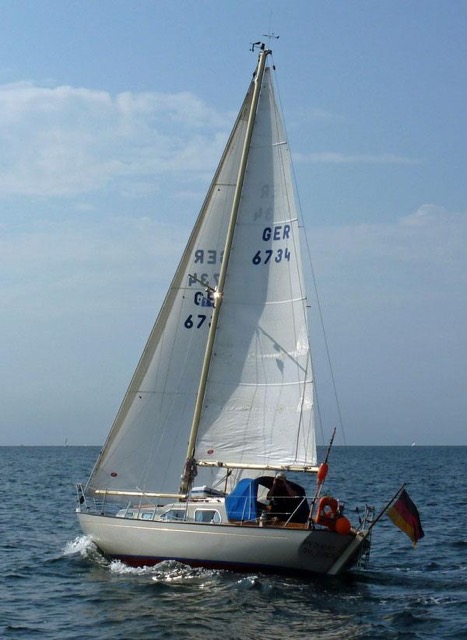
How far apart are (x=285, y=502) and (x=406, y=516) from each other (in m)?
2.81

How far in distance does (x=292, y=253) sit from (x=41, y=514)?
18785 mm

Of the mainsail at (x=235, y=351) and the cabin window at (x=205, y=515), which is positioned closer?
the cabin window at (x=205, y=515)

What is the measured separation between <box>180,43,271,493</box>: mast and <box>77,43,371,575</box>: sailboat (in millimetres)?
31

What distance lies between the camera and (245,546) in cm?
2178

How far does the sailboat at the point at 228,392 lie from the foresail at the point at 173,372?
0.09 ft

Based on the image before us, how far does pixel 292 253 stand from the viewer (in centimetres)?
2439

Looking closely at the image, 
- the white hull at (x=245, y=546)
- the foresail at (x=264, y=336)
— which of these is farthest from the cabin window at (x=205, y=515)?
the foresail at (x=264, y=336)

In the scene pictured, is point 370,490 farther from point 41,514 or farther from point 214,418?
point 214,418

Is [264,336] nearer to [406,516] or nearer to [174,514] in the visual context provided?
[174,514]

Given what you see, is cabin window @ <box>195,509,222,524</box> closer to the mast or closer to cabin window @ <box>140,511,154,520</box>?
the mast

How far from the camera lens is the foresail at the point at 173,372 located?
24891 mm

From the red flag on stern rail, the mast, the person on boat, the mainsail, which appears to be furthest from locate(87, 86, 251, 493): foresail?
the red flag on stern rail

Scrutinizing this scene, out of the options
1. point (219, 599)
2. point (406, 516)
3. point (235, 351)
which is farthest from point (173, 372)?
point (406, 516)

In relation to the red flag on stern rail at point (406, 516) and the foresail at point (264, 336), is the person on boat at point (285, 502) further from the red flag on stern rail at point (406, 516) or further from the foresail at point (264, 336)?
the red flag on stern rail at point (406, 516)
